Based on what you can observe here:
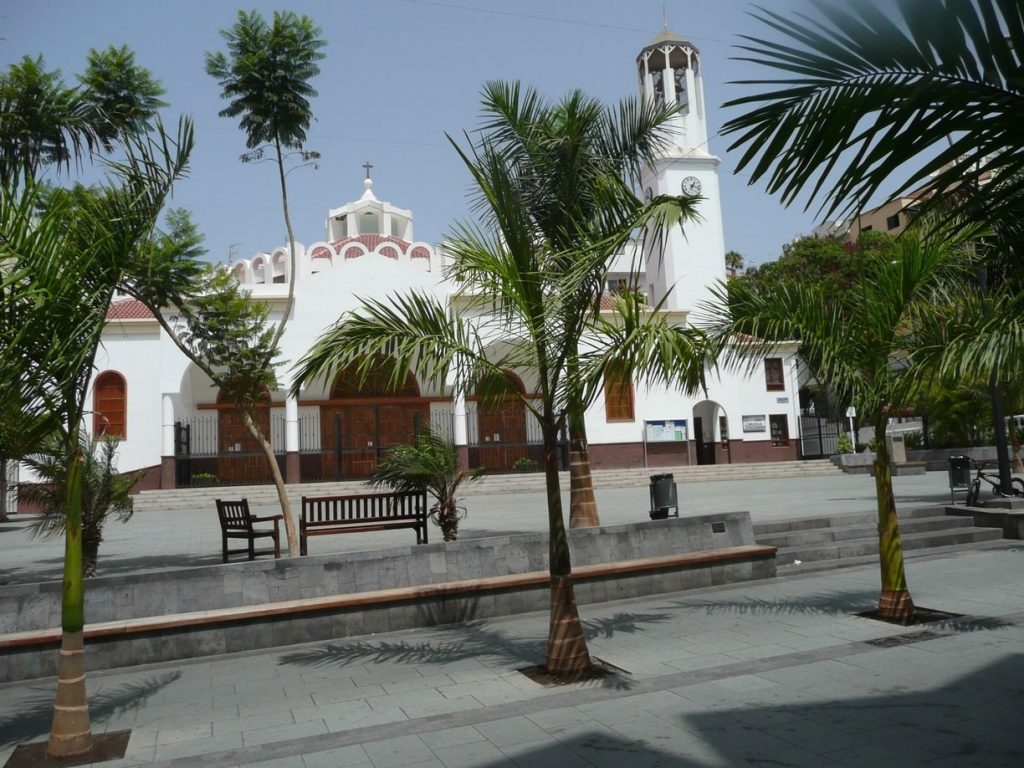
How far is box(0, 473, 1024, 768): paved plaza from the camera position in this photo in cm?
493

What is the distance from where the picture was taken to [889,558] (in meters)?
7.88

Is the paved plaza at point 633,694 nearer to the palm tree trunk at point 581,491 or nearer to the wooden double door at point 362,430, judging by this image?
the palm tree trunk at point 581,491

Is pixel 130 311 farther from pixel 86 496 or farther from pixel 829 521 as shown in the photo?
pixel 829 521

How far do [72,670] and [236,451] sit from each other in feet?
82.2

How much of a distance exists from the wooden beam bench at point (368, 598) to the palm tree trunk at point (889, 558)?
226 cm

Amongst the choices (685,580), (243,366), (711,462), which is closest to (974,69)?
(685,580)

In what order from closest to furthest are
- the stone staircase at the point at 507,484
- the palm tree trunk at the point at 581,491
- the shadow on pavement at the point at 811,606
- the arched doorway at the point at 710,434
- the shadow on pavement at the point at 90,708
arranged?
the shadow on pavement at the point at 90,708 < the shadow on pavement at the point at 811,606 < the palm tree trunk at the point at 581,491 < the stone staircase at the point at 507,484 < the arched doorway at the point at 710,434

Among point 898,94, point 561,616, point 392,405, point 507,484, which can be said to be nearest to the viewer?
point 898,94

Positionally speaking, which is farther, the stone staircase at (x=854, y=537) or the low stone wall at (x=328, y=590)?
the stone staircase at (x=854, y=537)

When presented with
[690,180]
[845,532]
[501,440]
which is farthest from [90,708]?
[690,180]

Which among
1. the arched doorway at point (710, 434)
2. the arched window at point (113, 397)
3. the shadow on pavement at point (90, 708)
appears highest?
the arched window at point (113, 397)

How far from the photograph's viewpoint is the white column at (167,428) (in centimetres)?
2758

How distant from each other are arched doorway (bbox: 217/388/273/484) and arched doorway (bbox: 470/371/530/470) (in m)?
Result: 7.21

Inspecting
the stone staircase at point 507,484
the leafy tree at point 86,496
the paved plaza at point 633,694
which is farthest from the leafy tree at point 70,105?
the stone staircase at point 507,484
